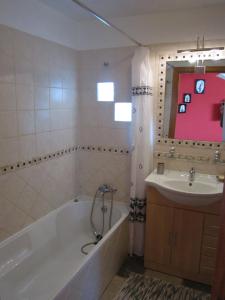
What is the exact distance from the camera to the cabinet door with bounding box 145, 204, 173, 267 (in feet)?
7.52

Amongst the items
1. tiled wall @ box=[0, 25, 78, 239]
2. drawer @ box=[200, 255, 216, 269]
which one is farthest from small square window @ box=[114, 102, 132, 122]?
drawer @ box=[200, 255, 216, 269]

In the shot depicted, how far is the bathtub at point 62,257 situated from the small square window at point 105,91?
119cm

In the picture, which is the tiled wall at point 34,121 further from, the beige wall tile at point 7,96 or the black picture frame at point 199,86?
the black picture frame at point 199,86

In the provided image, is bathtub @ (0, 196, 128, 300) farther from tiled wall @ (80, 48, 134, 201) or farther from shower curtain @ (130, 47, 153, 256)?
Answer: tiled wall @ (80, 48, 134, 201)

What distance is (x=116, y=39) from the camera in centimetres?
256

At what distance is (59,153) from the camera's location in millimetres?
2590

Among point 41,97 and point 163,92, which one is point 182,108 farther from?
point 41,97

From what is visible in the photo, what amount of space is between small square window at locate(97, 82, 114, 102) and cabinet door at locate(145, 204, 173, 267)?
3.99 ft

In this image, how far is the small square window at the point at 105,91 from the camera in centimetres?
266

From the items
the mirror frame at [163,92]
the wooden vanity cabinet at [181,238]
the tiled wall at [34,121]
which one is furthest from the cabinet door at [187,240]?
the tiled wall at [34,121]

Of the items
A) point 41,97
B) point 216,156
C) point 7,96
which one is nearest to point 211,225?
point 216,156

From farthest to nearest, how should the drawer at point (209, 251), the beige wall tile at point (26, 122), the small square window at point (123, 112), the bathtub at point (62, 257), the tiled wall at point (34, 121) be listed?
1. the small square window at point (123, 112)
2. the drawer at point (209, 251)
3. the beige wall tile at point (26, 122)
4. the tiled wall at point (34, 121)
5. the bathtub at point (62, 257)

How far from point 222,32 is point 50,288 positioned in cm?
263

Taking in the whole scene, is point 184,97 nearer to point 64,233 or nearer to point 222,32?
point 222,32
